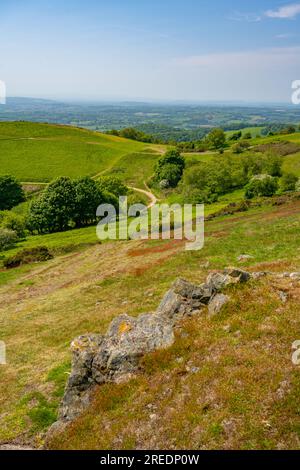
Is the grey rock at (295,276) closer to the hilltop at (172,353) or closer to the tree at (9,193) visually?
the hilltop at (172,353)

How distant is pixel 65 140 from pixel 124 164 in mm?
32147

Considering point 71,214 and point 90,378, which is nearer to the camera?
point 90,378

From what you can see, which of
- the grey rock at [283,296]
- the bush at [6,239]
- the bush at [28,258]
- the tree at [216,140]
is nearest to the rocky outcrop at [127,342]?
the grey rock at [283,296]

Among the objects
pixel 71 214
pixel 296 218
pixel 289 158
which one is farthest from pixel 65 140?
pixel 296 218

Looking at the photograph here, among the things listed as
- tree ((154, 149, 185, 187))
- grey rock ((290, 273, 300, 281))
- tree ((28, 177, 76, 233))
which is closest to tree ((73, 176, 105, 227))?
tree ((28, 177, 76, 233))

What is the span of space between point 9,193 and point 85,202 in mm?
33975

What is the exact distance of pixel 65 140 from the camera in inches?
6117

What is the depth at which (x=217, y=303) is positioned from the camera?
1738 cm

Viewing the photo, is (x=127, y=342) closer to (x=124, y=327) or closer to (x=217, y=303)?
(x=124, y=327)

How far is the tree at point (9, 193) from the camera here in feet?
363

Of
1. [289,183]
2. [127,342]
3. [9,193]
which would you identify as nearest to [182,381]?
[127,342]
